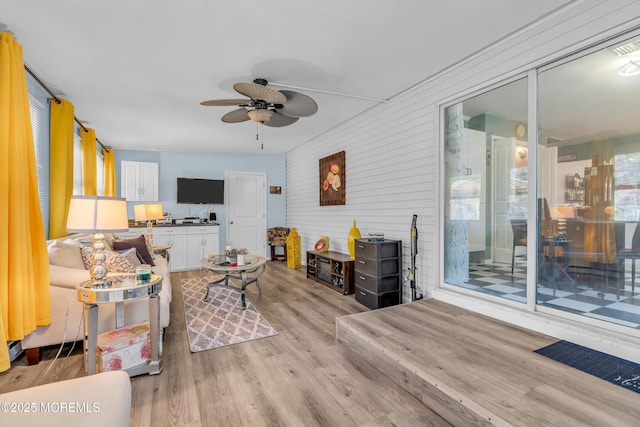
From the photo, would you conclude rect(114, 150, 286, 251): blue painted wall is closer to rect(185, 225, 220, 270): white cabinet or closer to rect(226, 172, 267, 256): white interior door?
rect(226, 172, 267, 256): white interior door

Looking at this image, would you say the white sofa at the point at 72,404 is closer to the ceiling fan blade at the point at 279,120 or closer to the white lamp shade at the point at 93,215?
the white lamp shade at the point at 93,215

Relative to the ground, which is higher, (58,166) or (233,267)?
(58,166)

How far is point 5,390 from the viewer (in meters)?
2.17

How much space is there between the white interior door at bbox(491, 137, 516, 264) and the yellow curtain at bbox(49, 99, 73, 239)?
4.87 meters

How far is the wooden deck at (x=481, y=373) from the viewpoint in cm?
159

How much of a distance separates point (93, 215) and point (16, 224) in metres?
0.74

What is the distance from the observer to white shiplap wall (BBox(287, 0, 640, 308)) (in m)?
2.33

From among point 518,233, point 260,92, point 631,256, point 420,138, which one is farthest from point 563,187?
point 260,92

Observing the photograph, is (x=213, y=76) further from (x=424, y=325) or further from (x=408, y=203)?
(x=424, y=325)

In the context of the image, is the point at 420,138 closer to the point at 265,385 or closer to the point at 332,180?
the point at 332,180

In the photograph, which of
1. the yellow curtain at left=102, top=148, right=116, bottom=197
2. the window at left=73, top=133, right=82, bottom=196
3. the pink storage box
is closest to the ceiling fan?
the pink storage box

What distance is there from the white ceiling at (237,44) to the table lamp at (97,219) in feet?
4.67

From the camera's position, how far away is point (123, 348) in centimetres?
231

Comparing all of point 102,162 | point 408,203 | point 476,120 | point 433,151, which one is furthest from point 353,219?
point 102,162
